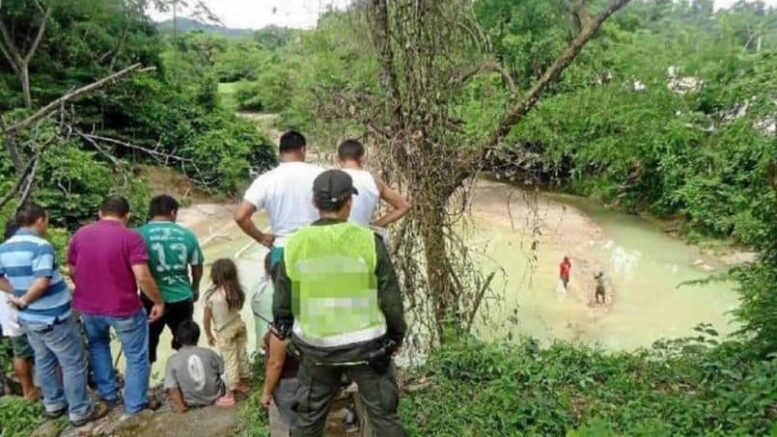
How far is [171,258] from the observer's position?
375cm

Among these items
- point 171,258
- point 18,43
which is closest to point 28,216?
point 171,258

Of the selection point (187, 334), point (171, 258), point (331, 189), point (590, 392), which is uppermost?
point (331, 189)

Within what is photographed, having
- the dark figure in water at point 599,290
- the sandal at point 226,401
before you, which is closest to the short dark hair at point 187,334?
the sandal at point 226,401

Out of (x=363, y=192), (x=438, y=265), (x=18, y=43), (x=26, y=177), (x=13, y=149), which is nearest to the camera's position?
(x=363, y=192)

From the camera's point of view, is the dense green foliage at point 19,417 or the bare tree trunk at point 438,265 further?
the bare tree trunk at point 438,265

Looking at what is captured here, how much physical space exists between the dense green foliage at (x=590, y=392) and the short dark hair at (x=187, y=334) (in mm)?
1279

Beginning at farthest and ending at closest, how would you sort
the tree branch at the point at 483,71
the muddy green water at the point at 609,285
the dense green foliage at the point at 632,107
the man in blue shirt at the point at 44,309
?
1. the muddy green water at the point at 609,285
2. the dense green foliage at the point at 632,107
3. the tree branch at the point at 483,71
4. the man in blue shirt at the point at 44,309

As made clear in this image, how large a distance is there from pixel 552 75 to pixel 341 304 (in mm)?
2789

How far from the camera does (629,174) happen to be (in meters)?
19.7

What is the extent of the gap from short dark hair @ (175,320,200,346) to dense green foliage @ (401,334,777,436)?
128cm

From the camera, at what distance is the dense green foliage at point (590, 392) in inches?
119

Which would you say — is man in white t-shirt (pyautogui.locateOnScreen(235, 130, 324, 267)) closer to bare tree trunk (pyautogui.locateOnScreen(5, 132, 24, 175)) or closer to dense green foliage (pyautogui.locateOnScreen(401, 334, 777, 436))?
dense green foliage (pyautogui.locateOnScreen(401, 334, 777, 436))

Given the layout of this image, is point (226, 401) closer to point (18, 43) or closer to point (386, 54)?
point (386, 54)

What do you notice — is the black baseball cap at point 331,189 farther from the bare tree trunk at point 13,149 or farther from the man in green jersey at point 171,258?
the bare tree trunk at point 13,149
